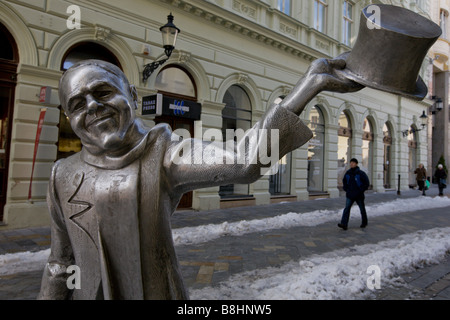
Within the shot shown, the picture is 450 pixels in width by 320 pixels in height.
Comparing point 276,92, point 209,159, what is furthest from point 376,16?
point 276,92

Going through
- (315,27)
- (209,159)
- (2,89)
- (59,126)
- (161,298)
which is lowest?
(161,298)

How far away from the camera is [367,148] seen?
17594 millimetres

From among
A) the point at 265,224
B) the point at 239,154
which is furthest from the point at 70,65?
the point at 239,154

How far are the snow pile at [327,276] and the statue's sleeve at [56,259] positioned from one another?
2459 millimetres

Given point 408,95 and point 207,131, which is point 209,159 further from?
point 207,131

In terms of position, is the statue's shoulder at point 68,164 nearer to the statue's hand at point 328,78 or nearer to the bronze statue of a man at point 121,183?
the bronze statue of a man at point 121,183

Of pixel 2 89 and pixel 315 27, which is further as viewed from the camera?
pixel 315 27

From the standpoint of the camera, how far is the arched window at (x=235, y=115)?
35.0ft

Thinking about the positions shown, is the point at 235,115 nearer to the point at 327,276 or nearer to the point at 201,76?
the point at 201,76

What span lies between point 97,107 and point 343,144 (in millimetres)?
15936

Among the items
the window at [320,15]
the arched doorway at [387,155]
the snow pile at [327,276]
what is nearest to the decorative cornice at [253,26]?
the window at [320,15]

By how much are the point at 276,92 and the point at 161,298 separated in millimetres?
11606

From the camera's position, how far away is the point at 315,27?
13.9m

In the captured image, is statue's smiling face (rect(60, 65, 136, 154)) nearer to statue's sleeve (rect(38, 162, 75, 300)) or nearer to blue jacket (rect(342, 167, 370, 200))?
statue's sleeve (rect(38, 162, 75, 300))
